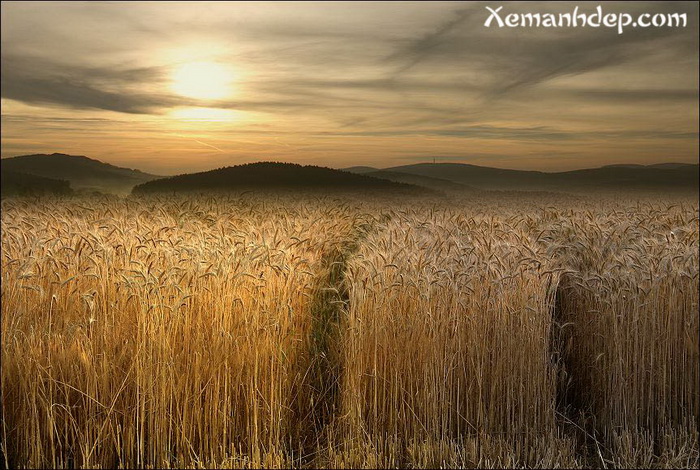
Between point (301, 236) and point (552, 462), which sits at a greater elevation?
point (301, 236)

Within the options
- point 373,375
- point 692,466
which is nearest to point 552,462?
point 692,466

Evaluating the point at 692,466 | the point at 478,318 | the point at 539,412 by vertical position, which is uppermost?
the point at 478,318

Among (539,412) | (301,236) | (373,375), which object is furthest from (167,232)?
(539,412)

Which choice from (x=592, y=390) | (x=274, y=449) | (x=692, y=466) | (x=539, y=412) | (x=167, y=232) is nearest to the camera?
(x=274, y=449)

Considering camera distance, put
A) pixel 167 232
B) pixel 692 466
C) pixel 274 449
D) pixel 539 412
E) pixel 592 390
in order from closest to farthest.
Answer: pixel 274 449 < pixel 692 466 < pixel 539 412 < pixel 592 390 < pixel 167 232

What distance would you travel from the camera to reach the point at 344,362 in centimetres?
468

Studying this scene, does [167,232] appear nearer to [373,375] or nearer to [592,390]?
[373,375]

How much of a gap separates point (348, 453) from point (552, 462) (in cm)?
143

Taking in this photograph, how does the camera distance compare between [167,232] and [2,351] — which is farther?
[167,232]

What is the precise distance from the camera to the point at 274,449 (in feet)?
13.0

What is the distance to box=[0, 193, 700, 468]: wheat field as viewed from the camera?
406 centimetres

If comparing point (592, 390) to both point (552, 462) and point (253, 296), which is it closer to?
point (552, 462)

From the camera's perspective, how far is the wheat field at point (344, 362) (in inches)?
160

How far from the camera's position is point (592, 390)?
502cm
